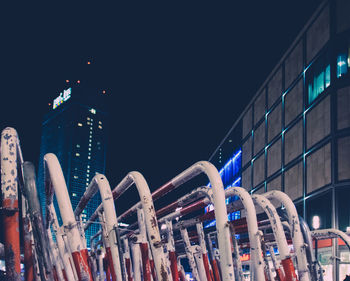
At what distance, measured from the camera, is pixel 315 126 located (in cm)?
2345

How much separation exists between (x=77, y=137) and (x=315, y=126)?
92358mm

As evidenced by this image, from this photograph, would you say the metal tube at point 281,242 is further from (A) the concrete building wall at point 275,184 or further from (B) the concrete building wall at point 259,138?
(B) the concrete building wall at point 259,138

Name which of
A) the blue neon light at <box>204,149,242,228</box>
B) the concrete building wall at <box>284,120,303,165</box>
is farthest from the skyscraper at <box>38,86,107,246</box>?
the concrete building wall at <box>284,120,303,165</box>

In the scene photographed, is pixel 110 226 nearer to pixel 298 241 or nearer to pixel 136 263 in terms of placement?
pixel 298 241

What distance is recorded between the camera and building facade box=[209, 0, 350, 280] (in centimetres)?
2081

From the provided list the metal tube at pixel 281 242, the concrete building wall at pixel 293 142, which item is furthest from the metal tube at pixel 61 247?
the concrete building wall at pixel 293 142

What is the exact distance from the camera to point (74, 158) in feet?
352

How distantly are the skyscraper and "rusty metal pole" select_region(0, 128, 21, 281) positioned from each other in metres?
101

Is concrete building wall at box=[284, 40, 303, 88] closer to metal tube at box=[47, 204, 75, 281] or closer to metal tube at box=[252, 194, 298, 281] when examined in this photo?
metal tube at box=[252, 194, 298, 281]

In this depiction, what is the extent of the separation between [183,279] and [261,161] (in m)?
23.6

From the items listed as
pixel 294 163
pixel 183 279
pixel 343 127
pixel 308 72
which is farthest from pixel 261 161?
pixel 183 279

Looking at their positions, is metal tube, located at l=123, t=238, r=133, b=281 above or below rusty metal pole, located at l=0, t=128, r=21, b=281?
below

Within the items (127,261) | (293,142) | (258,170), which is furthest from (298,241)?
(258,170)

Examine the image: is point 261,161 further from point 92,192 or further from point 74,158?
point 74,158
